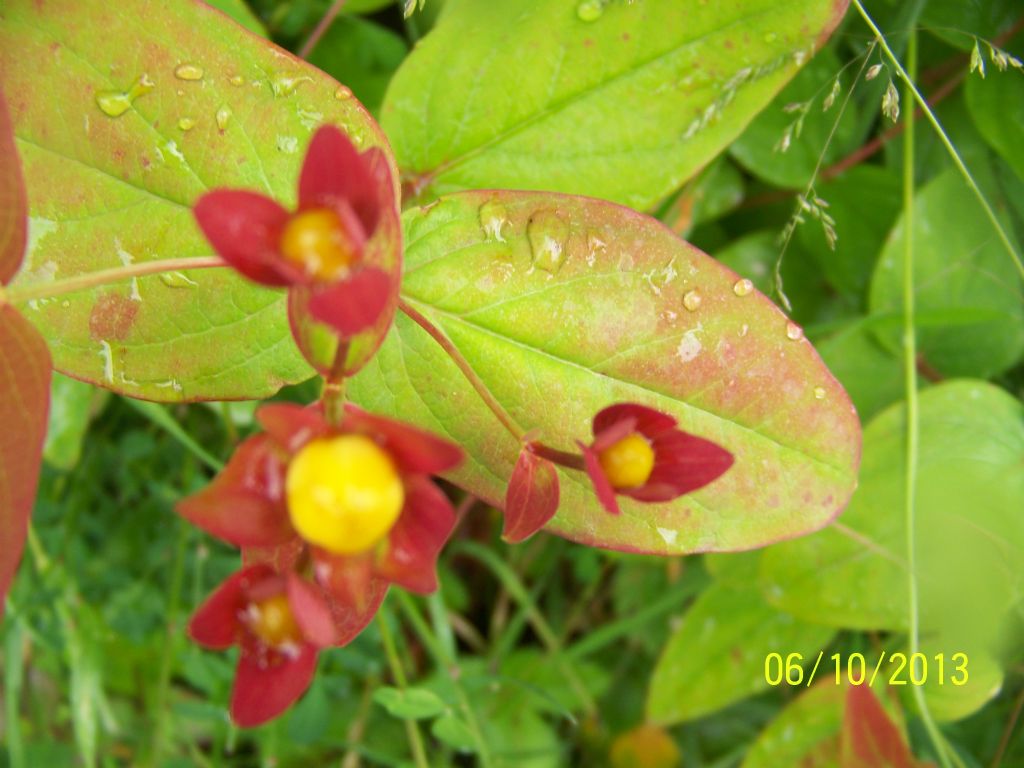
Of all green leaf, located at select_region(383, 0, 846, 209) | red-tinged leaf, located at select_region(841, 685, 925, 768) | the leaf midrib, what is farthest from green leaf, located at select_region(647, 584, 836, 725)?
green leaf, located at select_region(383, 0, 846, 209)

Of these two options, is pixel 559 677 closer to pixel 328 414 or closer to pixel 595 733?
pixel 595 733

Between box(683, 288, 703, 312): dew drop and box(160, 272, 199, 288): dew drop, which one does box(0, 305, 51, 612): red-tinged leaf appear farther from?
box(683, 288, 703, 312): dew drop

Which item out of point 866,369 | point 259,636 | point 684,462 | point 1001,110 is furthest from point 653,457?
point 1001,110

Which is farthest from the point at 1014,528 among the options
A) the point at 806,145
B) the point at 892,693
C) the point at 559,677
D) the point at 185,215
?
the point at 185,215

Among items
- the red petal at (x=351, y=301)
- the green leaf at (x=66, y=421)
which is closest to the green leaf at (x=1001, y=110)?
the red petal at (x=351, y=301)

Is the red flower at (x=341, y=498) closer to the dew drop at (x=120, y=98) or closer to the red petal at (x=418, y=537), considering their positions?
the red petal at (x=418, y=537)

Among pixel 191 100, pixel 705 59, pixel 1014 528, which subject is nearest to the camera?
pixel 191 100

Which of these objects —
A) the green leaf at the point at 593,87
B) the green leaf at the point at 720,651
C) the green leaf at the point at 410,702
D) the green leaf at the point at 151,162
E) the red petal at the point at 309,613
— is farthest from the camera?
the green leaf at the point at 720,651
